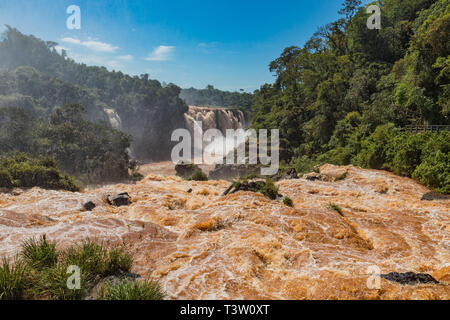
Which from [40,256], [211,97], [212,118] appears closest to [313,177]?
[40,256]

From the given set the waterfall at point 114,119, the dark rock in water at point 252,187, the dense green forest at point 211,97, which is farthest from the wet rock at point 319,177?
the dense green forest at point 211,97

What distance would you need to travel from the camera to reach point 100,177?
2766 centimetres

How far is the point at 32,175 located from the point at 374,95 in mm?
27139

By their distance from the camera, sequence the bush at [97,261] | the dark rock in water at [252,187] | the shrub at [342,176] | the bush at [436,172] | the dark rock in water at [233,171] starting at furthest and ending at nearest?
the dark rock in water at [233,171], the shrub at [342,176], the dark rock in water at [252,187], the bush at [436,172], the bush at [97,261]

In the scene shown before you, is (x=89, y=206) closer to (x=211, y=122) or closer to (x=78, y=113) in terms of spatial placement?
(x=78, y=113)

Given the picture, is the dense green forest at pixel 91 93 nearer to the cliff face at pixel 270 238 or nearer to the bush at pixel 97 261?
the cliff face at pixel 270 238

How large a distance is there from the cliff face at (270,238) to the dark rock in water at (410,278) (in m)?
0.18

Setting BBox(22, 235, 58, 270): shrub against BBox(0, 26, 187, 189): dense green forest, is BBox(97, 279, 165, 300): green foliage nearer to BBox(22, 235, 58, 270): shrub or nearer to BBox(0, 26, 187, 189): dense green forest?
BBox(22, 235, 58, 270): shrub

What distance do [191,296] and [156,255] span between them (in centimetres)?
231

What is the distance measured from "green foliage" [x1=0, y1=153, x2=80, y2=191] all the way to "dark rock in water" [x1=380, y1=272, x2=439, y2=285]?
18.7m

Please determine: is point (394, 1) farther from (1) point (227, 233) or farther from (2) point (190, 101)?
(2) point (190, 101)

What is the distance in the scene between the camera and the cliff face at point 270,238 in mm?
5262

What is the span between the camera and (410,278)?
5.21 metres

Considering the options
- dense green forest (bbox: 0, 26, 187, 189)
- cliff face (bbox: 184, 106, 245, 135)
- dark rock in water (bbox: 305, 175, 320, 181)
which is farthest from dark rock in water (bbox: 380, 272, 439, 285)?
cliff face (bbox: 184, 106, 245, 135)
